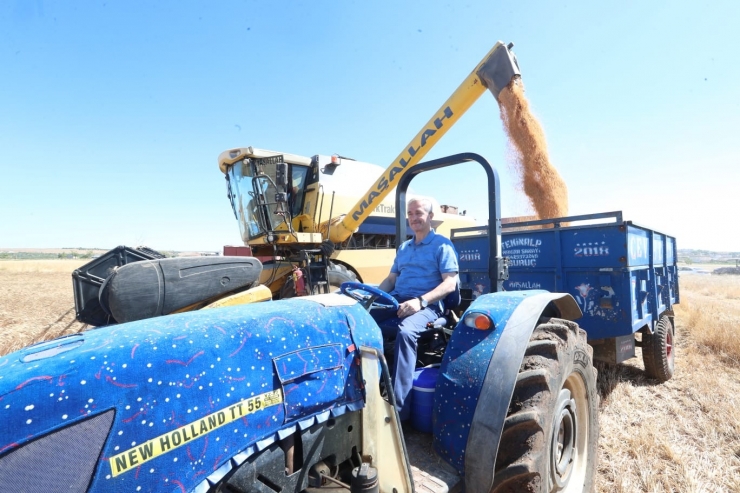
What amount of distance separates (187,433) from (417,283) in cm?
176

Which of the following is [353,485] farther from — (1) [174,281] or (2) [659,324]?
(2) [659,324]

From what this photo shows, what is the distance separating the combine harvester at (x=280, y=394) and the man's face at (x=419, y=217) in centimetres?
28

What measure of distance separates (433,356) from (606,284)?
2.44 m

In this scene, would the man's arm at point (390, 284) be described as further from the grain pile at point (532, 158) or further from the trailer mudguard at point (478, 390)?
the grain pile at point (532, 158)

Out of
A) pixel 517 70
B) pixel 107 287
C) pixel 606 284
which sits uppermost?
pixel 517 70

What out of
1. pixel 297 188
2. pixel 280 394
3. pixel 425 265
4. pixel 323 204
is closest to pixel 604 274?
pixel 425 265

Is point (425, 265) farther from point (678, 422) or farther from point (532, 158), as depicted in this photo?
point (532, 158)

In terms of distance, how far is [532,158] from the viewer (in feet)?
17.6

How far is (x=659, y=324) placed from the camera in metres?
4.65

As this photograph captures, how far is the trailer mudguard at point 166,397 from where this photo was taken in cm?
94

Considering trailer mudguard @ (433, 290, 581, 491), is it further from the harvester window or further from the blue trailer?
the harvester window

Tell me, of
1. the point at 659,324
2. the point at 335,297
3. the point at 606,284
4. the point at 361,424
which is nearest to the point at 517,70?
the point at 606,284

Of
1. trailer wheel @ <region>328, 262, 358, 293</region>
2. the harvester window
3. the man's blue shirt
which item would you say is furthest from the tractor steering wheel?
the harvester window

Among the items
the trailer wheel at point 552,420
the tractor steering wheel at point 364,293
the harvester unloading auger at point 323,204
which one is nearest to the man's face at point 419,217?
the tractor steering wheel at point 364,293
